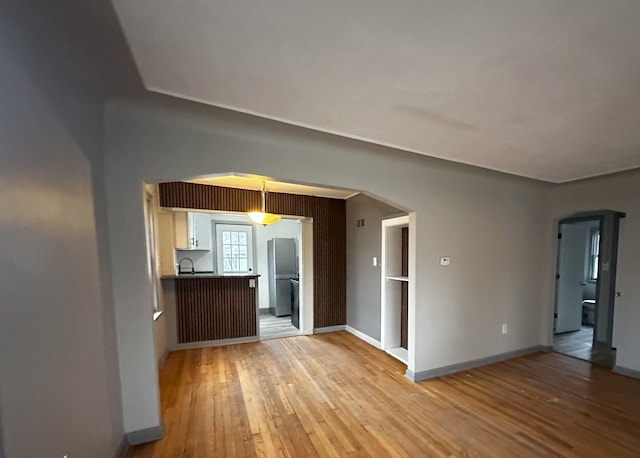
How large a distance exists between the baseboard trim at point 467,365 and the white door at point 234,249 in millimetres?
4135

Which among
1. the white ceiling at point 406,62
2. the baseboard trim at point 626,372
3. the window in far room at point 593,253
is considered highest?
the white ceiling at point 406,62

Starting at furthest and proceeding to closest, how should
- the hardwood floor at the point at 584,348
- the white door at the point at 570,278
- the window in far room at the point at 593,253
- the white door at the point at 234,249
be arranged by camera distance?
the white door at the point at 234,249
the window in far room at the point at 593,253
the white door at the point at 570,278
the hardwood floor at the point at 584,348

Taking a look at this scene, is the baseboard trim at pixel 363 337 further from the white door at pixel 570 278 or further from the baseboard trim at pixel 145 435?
the white door at pixel 570 278

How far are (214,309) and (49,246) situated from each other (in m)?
3.37

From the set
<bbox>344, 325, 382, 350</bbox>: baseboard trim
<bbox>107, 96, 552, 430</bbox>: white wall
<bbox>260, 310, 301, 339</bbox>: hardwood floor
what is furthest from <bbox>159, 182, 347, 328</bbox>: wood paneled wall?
<bbox>107, 96, 552, 430</bbox>: white wall

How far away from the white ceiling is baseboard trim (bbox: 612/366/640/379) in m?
2.90

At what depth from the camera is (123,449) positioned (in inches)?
80.3

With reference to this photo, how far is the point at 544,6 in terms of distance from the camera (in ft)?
3.37

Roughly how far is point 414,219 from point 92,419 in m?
3.11

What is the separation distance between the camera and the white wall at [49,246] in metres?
0.93

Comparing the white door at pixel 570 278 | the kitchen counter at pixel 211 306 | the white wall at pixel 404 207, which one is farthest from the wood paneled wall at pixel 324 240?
the white door at pixel 570 278

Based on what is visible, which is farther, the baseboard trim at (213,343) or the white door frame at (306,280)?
the white door frame at (306,280)

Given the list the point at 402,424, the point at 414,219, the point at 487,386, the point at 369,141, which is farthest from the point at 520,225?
the point at 402,424

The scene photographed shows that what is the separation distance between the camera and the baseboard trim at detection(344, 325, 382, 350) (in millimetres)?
4294
